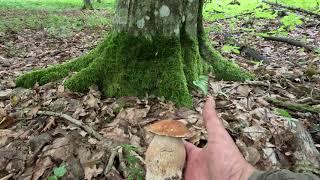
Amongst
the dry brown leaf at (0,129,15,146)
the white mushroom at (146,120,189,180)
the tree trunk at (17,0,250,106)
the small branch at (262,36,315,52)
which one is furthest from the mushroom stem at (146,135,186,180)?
the small branch at (262,36,315,52)

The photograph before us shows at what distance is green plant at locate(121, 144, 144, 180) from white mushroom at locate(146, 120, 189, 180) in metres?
0.24

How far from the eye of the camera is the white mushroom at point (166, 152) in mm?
2752

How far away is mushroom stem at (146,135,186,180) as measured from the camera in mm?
2844

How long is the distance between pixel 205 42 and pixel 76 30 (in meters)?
9.05

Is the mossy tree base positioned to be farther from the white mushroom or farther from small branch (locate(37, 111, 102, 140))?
the white mushroom

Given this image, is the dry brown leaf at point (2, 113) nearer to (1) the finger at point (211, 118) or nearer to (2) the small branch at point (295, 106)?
(1) the finger at point (211, 118)

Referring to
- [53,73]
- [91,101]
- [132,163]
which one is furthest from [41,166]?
[53,73]

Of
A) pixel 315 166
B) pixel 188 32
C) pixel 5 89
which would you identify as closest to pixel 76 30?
pixel 5 89

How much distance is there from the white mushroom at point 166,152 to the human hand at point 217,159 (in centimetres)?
13

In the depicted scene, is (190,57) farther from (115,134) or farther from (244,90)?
(115,134)

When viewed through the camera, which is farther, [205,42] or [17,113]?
[205,42]

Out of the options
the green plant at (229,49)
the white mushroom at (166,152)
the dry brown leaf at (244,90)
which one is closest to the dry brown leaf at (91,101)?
the white mushroom at (166,152)

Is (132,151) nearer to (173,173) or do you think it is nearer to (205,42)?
(173,173)

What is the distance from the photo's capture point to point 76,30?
1331 centimetres
